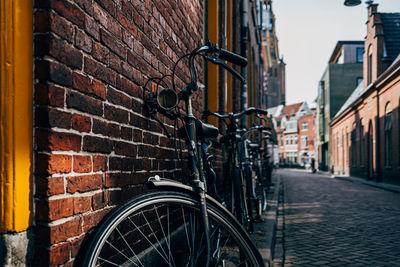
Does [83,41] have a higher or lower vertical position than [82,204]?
higher

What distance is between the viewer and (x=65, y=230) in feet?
5.20

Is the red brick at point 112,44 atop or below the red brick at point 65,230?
atop

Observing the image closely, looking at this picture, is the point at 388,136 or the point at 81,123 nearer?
the point at 81,123

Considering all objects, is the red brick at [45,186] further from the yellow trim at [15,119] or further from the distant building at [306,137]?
the distant building at [306,137]

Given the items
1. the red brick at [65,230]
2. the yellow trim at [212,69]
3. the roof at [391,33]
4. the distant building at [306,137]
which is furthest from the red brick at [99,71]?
the distant building at [306,137]

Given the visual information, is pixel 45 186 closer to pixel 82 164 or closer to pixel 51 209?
pixel 51 209

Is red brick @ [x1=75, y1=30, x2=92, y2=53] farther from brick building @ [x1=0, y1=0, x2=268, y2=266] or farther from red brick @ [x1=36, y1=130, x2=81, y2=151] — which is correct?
red brick @ [x1=36, y1=130, x2=81, y2=151]

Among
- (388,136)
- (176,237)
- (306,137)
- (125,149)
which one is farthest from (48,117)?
(306,137)

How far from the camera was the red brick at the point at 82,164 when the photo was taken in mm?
1683

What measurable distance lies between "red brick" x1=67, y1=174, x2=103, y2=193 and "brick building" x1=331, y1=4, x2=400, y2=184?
59.3ft

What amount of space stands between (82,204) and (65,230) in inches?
6.5

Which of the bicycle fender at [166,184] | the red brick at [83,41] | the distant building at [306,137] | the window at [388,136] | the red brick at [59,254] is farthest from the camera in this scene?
the distant building at [306,137]

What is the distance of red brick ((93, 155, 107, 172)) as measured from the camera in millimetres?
1878

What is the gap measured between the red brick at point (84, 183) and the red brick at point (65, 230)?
0.13 meters
